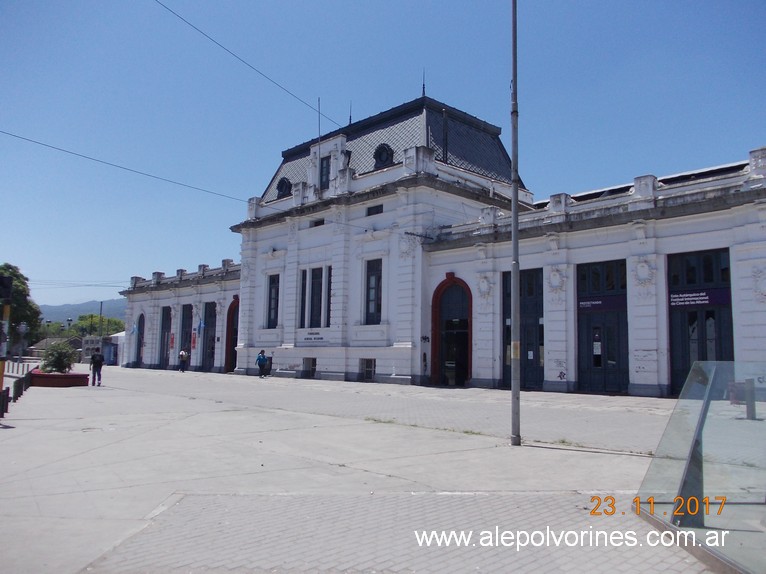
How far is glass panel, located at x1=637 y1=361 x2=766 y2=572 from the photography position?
535 centimetres

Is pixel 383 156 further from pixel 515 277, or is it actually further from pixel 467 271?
pixel 515 277

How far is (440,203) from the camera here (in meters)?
33.0

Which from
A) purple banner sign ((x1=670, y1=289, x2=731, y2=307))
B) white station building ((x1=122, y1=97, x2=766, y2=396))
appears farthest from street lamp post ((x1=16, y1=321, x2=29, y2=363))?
purple banner sign ((x1=670, y1=289, x2=731, y2=307))

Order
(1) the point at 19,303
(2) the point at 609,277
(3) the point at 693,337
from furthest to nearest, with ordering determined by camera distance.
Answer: (1) the point at 19,303
(2) the point at 609,277
(3) the point at 693,337

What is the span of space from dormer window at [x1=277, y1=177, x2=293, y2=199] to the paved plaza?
27791mm

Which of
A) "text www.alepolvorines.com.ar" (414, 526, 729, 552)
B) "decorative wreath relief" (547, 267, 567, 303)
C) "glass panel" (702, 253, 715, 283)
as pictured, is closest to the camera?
"text www.alepolvorines.com.ar" (414, 526, 729, 552)

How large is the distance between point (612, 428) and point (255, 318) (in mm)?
31373

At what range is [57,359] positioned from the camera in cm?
2780

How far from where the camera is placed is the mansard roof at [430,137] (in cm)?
3478

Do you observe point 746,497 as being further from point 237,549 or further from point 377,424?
point 377,424

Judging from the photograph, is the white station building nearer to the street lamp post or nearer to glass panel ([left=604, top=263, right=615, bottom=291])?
glass panel ([left=604, top=263, right=615, bottom=291])

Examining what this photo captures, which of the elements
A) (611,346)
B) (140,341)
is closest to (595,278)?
(611,346)

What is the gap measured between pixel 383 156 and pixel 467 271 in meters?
9.25

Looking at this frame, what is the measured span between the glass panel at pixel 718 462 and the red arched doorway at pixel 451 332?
24.0 meters
